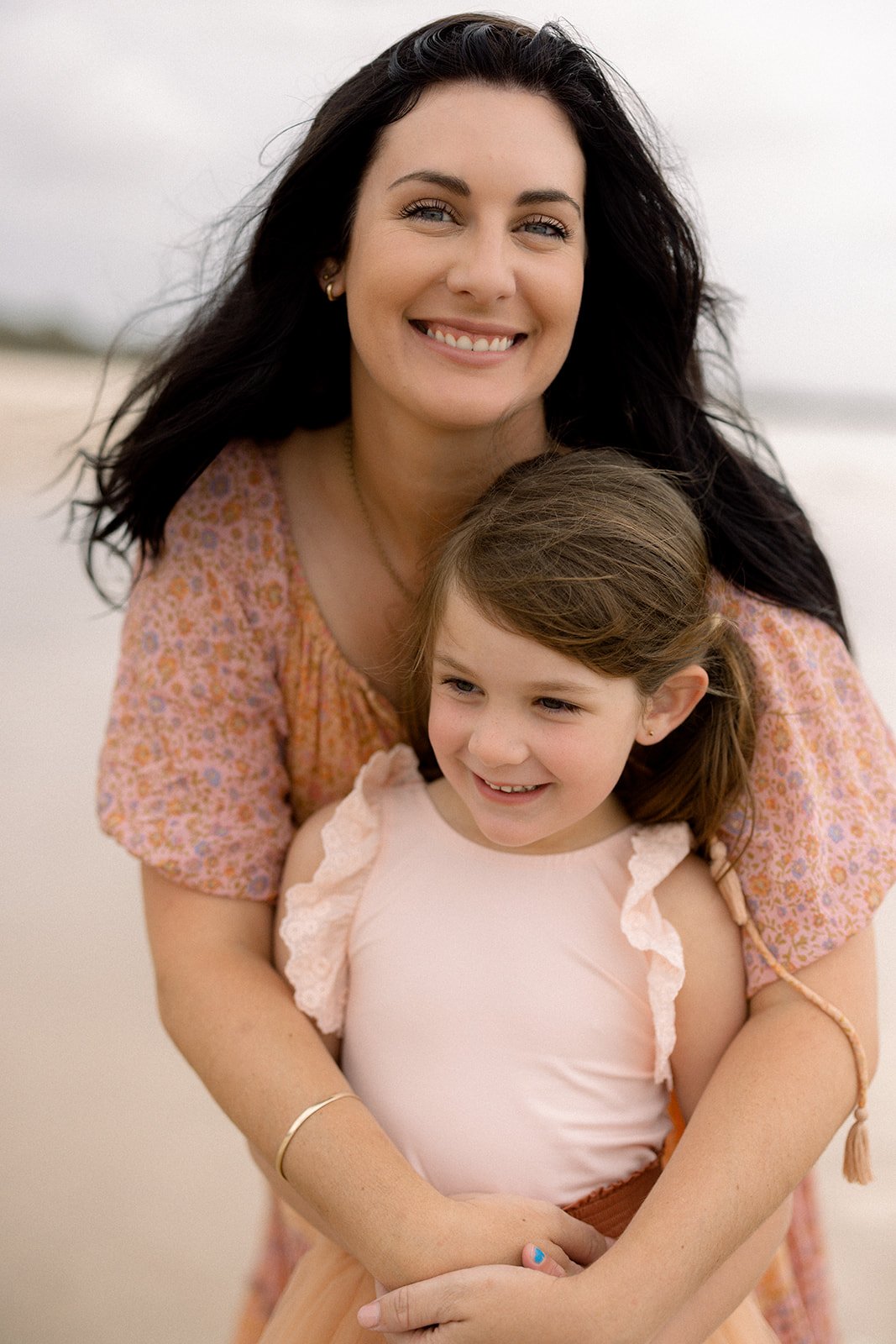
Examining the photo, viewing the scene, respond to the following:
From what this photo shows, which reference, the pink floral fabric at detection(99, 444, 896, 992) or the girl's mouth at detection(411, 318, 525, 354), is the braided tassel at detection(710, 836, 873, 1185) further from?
the girl's mouth at detection(411, 318, 525, 354)

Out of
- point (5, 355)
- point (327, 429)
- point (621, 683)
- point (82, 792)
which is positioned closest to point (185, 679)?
point (327, 429)

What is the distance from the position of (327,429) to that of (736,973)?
96 centimetres

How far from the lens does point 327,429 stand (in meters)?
2.02

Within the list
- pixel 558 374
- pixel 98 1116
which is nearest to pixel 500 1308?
pixel 558 374

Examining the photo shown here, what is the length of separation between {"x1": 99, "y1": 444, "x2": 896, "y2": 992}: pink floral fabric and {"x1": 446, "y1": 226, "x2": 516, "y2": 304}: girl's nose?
442 mm

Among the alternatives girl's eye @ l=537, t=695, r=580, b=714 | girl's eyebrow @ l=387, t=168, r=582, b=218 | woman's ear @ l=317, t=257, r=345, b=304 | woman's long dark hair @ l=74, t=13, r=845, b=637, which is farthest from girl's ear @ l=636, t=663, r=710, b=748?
woman's ear @ l=317, t=257, r=345, b=304

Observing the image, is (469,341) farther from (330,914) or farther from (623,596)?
(330,914)

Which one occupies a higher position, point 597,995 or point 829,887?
point 829,887

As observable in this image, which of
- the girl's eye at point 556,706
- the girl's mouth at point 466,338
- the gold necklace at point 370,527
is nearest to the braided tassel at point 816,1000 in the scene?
the girl's eye at point 556,706

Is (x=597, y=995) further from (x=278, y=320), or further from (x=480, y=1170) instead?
(x=278, y=320)

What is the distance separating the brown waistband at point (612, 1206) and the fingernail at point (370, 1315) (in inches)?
10.1

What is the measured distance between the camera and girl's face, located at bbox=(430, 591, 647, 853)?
150cm

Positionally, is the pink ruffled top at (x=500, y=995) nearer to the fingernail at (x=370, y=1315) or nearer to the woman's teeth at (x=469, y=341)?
the fingernail at (x=370, y=1315)

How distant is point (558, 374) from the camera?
193 cm
